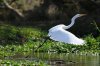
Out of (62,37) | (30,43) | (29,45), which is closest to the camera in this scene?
(62,37)

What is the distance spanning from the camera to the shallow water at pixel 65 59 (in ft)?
43.3

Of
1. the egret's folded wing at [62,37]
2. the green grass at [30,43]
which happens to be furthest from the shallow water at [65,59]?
the green grass at [30,43]

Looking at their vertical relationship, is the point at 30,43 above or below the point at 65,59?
above

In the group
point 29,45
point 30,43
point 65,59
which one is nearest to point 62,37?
point 65,59

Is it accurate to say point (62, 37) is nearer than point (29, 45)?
Yes

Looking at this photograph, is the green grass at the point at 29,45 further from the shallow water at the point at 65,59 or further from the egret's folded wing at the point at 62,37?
the egret's folded wing at the point at 62,37

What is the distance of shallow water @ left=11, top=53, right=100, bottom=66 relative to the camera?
1321 cm

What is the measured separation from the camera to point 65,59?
14.4 m

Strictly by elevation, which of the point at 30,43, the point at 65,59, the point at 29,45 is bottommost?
the point at 65,59

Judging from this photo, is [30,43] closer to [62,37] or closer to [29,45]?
[29,45]

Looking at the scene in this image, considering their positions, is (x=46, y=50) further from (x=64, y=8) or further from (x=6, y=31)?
(x=64, y=8)

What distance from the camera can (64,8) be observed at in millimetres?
27109

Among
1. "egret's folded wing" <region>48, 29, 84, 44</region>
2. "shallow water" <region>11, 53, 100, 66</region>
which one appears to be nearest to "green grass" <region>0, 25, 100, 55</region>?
"shallow water" <region>11, 53, 100, 66</region>

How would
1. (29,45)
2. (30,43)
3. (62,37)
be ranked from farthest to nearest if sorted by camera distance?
1. (30,43)
2. (29,45)
3. (62,37)
